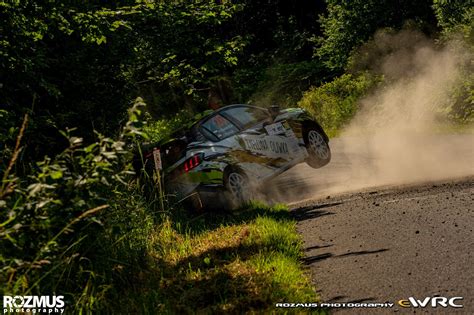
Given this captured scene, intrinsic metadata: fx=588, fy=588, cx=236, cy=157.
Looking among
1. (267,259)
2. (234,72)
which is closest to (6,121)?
(267,259)

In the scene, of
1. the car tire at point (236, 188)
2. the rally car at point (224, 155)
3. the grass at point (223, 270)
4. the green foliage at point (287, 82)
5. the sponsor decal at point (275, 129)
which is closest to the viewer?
the grass at point (223, 270)

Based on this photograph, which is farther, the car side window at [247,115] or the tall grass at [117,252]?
the car side window at [247,115]

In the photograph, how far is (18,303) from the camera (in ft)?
14.2

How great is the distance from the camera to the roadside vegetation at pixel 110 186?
4.43 m

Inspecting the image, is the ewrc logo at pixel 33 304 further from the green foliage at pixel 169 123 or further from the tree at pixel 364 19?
the green foliage at pixel 169 123

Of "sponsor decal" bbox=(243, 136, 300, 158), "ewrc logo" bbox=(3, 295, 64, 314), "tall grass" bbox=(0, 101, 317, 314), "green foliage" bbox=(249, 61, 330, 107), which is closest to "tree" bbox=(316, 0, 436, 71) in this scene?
"green foliage" bbox=(249, 61, 330, 107)

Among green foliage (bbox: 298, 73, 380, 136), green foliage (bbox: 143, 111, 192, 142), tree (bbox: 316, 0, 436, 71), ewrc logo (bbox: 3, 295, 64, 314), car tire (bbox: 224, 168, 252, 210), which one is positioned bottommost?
ewrc logo (bbox: 3, 295, 64, 314)

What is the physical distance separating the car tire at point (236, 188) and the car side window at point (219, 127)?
0.65 meters

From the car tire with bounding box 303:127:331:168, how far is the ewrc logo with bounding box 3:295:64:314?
7.76 m

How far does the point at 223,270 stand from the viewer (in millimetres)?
6070

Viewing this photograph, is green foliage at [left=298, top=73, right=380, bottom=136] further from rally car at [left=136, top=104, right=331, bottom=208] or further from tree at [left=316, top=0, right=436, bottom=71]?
rally car at [left=136, top=104, right=331, bottom=208]

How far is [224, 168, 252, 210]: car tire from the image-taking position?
968cm

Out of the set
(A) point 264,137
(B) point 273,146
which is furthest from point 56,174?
(B) point 273,146

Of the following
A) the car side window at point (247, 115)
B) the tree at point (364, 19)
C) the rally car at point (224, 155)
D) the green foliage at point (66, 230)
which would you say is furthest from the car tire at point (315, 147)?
the tree at point (364, 19)
